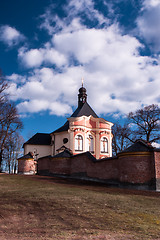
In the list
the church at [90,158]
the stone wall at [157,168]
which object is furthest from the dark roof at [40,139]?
the stone wall at [157,168]

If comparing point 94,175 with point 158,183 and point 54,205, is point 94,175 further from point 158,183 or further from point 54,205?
point 54,205

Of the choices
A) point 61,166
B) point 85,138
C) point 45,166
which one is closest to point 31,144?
point 85,138

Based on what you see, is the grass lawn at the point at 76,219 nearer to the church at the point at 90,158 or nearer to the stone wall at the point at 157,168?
the stone wall at the point at 157,168

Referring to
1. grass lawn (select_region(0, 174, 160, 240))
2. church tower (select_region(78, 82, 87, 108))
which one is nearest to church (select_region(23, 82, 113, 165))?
church tower (select_region(78, 82, 87, 108))

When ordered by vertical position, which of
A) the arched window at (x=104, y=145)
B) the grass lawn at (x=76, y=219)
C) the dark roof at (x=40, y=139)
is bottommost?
the grass lawn at (x=76, y=219)

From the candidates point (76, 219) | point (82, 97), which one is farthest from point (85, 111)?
point (76, 219)

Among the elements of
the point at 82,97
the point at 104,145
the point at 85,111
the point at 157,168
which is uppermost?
the point at 82,97

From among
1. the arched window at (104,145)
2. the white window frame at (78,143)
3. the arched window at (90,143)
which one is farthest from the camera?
the arched window at (104,145)

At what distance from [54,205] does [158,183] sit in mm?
8412

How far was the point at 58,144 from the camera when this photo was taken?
36000 mm

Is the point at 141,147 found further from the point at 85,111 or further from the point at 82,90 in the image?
the point at 82,90

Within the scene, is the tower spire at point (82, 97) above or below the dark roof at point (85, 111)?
above

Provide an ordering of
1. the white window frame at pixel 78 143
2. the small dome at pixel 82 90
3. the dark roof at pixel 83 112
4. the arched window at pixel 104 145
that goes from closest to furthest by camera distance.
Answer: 1. the white window frame at pixel 78 143
2. the arched window at pixel 104 145
3. the dark roof at pixel 83 112
4. the small dome at pixel 82 90

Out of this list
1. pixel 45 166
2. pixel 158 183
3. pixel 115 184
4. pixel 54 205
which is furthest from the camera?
pixel 45 166
